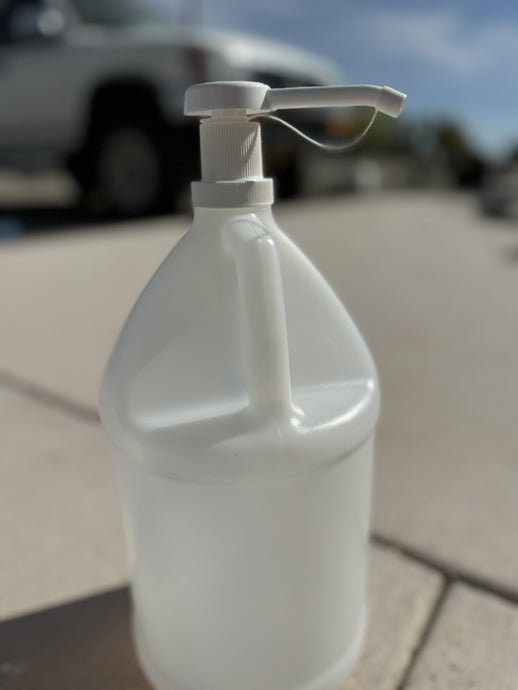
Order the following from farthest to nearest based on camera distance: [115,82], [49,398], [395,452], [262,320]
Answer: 1. [115,82]
2. [49,398]
3. [395,452]
4. [262,320]

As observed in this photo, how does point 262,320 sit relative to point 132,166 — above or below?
above

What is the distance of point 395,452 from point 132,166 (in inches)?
135

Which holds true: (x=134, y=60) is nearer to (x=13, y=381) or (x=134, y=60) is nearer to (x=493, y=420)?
(x=13, y=381)

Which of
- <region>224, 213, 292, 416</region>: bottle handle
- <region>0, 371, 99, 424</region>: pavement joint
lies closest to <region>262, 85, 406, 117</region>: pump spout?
<region>224, 213, 292, 416</region>: bottle handle

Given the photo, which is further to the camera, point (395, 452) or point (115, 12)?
point (115, 12)

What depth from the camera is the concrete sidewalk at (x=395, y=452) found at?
41.2 inches

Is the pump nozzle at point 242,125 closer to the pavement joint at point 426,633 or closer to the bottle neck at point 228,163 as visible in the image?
the bottle neck at point 228,163

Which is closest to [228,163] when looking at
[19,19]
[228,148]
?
[228,148]

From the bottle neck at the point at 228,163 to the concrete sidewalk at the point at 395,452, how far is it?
2.38ft

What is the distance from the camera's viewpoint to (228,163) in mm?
767

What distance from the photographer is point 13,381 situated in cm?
202

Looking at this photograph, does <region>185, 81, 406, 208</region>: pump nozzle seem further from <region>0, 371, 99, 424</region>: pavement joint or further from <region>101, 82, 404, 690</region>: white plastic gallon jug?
<region>0, 371, 99, 424</region>: pavement joint

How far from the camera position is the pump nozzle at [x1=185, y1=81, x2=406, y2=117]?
73cm

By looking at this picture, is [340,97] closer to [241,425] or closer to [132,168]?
[241,425]
